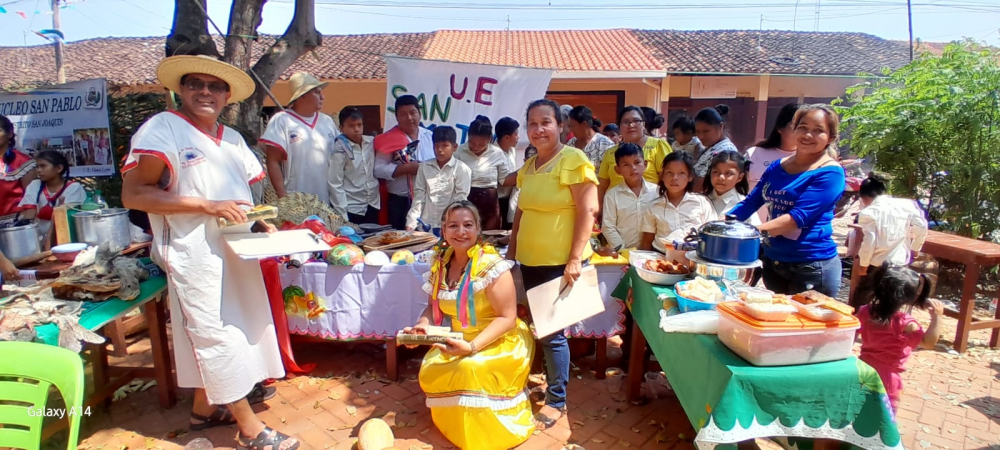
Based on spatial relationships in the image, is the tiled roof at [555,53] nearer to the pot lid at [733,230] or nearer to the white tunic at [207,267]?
the pot lid at [733,230]

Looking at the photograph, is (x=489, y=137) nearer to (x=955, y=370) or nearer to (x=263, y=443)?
(x=263, y=443)

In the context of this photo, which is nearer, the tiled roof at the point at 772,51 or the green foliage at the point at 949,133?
the green foliage at the point at 949,133

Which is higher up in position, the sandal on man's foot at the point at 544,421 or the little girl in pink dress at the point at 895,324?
the little girl in pink dress at the point at 895,324

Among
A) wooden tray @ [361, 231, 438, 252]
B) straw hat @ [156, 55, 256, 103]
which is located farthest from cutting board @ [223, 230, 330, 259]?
wooden tray @ [361, 231, 438, 252]

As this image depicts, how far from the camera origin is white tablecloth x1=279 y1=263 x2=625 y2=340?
3.44 metres

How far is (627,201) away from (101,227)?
129 inches

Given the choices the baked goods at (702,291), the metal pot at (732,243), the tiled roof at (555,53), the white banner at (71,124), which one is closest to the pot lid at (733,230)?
the metal pot at (732,243)

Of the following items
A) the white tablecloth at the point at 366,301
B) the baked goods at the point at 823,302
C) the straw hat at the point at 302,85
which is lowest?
the white tablecloth at the point at 366,301

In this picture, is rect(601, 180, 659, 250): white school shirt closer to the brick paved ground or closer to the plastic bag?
the brick paved ground

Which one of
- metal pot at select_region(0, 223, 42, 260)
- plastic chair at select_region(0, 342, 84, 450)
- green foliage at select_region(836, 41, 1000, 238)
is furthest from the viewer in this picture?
green foliage at select_region(836, 41, 1000, 238)

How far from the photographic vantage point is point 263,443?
8.75 feet

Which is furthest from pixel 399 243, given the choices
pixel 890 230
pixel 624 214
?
pixel 890 230

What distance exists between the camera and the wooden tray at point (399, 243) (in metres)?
3.61

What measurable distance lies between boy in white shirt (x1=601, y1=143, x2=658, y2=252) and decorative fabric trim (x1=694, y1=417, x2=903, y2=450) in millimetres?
1832
